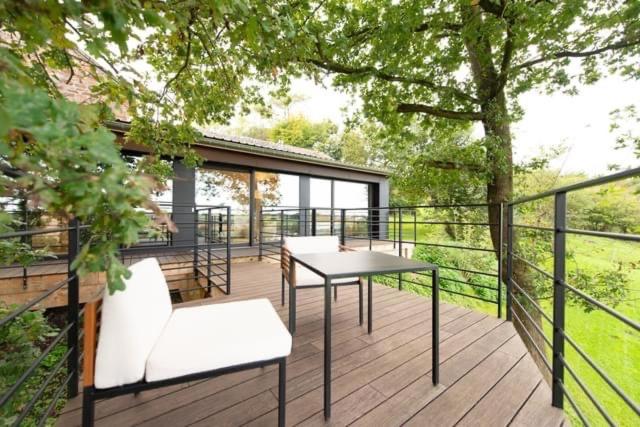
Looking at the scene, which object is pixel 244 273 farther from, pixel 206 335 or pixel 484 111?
pixel 484 111

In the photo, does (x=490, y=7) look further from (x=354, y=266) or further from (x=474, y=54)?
(x=354, y=266)

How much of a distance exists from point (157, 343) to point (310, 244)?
1529 millimetres

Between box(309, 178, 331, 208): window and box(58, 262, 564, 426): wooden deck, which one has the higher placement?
box(309, 178, 331, 208): window

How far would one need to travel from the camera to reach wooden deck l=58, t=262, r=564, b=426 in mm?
1244

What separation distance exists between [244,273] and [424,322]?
2.75 m

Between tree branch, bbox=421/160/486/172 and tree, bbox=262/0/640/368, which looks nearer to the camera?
tree, bbox=262/0/640/368

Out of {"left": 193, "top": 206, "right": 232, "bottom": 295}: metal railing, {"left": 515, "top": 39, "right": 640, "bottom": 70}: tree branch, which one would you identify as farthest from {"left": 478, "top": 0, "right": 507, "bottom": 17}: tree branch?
{"left": 193, "top": 206, "right": 232, "bottom": 295}: metal railing

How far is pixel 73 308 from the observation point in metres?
1.29

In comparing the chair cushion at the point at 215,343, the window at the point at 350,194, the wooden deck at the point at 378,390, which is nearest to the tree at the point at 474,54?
the wooden deck at the point at 378,390

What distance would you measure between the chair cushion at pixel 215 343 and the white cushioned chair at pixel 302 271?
679 millimetres

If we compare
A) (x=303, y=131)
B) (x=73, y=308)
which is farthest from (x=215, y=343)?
(x=303, y=131)

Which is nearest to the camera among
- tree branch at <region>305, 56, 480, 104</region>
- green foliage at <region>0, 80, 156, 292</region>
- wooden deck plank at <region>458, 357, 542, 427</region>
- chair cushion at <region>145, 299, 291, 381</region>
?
green foliage at <region>0, 80, 156, 292</region>

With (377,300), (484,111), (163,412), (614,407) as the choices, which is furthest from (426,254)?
(163,412)

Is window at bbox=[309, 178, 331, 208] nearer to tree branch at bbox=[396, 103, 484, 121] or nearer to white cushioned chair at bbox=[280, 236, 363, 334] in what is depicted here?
tree branch at bbox=[396, 103, 484, 121]
